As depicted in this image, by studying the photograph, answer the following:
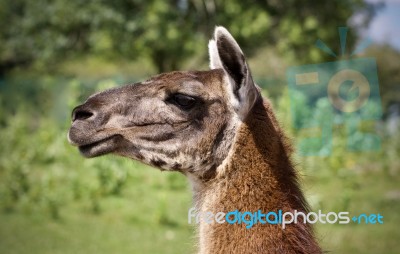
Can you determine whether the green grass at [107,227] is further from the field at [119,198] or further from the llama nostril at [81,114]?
the llama nostril at [81,114]

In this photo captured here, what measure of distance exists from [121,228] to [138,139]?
5107 mm

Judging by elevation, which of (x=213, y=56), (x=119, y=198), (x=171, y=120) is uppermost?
(x=119, y=198)

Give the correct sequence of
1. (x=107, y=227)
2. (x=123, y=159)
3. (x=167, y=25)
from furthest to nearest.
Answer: (x=167, y=25)
(x=107, y=227)
(x=123, y=159)

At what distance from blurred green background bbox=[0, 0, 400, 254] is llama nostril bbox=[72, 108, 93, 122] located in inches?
42.0

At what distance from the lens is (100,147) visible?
3166 mm

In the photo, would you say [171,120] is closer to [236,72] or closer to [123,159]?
[236,72]

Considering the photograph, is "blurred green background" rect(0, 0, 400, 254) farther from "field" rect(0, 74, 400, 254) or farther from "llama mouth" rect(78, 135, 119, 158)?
"llama mouth" rect(78, 135, 119, 158)

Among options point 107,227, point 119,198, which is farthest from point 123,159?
point 119,198

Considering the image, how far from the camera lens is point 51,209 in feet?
27.8

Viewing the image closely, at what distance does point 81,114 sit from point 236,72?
89 centimetres

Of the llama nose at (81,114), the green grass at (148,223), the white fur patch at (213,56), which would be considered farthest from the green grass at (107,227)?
the llama nose at (81,114)

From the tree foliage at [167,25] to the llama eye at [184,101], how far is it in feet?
46.6

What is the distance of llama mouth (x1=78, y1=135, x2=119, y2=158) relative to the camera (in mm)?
3166

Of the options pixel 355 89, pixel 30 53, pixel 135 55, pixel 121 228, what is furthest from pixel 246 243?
pixel 30 53
